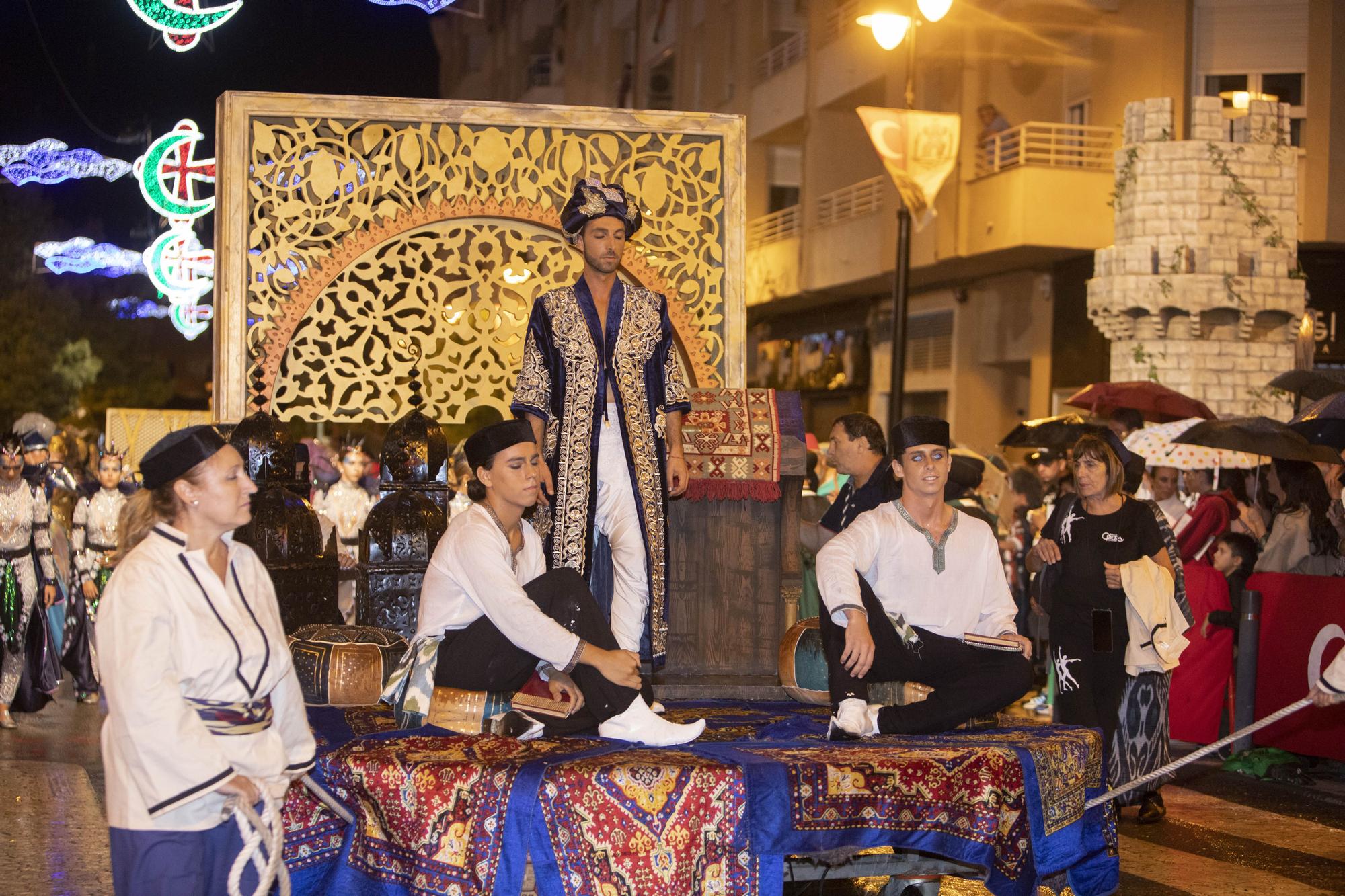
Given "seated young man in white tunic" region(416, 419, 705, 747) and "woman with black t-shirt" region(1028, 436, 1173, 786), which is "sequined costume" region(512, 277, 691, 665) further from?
"woman with black t-shirt" region(1028, 436, 1173, 786)

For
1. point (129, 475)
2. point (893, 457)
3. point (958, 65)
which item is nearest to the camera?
point (893, 457)

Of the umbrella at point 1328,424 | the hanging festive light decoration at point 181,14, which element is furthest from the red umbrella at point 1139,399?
the hanging festive light decoration at point 181,14

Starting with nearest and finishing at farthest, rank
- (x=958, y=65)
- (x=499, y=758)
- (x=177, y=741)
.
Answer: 1. (x=177, y=741)
2. (x=499, y=758)
3. (x=958, y=65)

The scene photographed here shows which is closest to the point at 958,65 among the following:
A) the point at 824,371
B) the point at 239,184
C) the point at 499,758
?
the point at 824,371

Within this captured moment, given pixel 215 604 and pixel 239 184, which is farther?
pixel 239 184

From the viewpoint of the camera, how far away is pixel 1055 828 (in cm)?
495

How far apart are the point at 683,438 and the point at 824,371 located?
18.1m

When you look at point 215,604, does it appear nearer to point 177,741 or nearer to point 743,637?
point 177,741

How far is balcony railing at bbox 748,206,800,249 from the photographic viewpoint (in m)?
24.7

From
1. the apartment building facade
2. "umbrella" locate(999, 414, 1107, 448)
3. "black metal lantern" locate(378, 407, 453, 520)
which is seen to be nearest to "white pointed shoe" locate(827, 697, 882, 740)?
"black metal lantern" locate(378, 407, 453, 520)

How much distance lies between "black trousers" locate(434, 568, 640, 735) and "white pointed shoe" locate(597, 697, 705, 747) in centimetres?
3

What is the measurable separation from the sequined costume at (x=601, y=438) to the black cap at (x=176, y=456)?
260cm

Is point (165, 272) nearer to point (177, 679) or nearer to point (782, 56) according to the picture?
point (782, 56)

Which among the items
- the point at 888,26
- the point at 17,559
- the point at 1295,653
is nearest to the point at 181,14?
the point at 17,559
